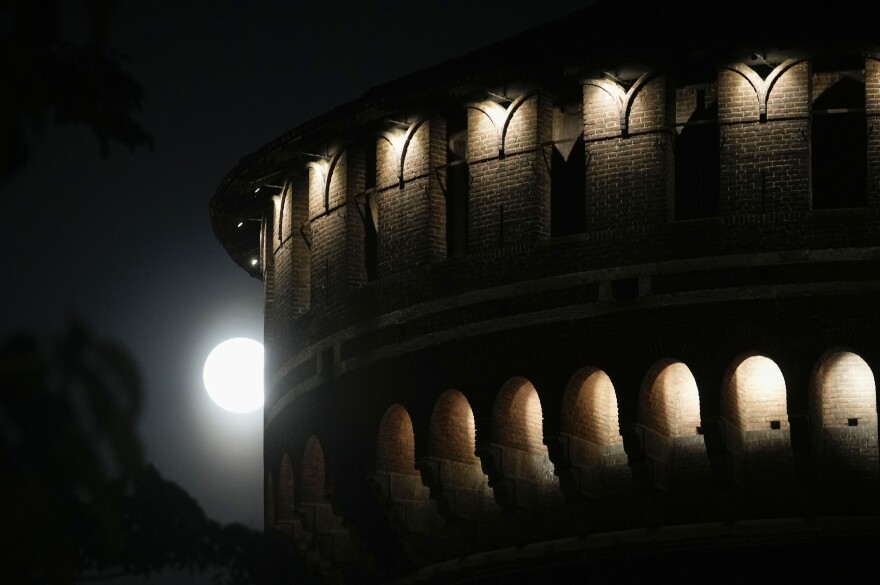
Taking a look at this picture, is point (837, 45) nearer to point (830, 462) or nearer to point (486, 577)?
point (830, 462)

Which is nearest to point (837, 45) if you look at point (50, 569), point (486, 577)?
point (486, 577)

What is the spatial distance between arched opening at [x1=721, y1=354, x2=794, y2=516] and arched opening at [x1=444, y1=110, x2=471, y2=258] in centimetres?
396

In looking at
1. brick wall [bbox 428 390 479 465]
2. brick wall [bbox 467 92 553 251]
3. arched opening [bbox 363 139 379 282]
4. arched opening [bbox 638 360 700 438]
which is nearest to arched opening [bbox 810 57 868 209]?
arched opening [bbox 638 360 700 438]

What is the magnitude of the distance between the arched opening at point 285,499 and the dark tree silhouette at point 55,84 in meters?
18.6

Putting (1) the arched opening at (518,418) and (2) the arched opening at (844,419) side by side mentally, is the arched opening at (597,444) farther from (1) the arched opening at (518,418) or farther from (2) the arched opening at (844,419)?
(2) the arched opening at (844,419)

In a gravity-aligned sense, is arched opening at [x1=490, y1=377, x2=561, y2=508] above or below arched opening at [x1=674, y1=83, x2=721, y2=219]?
below

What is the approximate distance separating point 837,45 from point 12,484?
57.2 feet

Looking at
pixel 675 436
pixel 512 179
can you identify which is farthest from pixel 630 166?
pixel 675 436

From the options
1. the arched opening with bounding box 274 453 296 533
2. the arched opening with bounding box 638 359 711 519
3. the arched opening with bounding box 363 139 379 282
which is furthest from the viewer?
the arched opening with bounding box 274 453 296 533

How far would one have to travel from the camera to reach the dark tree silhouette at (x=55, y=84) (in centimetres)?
933

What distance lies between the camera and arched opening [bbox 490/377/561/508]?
84.3ft

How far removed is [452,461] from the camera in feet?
86.3

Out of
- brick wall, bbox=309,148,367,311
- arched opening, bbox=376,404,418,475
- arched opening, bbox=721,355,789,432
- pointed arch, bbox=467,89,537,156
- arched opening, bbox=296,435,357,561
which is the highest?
pointed arch, bbox=467,89,537,156

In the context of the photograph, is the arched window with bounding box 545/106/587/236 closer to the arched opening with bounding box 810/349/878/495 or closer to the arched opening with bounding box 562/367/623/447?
the arched opening with bounding box 562/367/623/447
